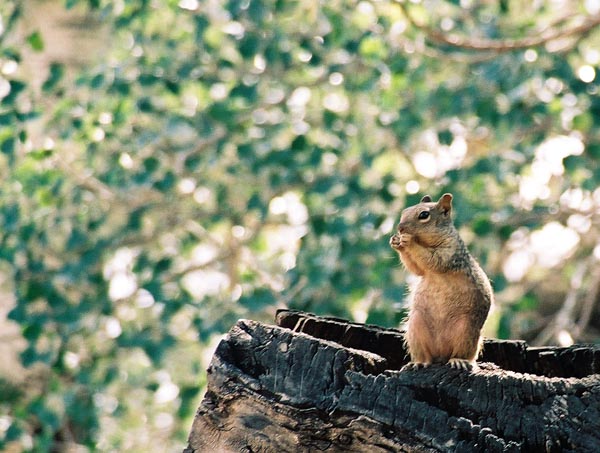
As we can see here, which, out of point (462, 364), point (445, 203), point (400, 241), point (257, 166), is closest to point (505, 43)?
point (257, 166)

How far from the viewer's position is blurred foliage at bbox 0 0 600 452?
3732 mm

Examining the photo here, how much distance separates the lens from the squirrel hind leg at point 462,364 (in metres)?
1.74

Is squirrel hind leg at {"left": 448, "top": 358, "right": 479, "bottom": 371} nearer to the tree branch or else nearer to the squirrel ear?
the squirrel ear

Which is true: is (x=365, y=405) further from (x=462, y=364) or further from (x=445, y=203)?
(x=445, y=203)

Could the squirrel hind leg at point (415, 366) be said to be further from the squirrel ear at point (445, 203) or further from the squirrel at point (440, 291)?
the squirrel ear at point (445, 203)

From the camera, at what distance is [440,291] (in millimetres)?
2051

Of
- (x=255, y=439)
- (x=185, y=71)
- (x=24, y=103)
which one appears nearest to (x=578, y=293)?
(x=185, y=71)

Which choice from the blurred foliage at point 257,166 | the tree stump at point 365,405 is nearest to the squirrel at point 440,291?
the tree stump at point 365,405

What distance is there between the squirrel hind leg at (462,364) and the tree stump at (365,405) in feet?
0.15

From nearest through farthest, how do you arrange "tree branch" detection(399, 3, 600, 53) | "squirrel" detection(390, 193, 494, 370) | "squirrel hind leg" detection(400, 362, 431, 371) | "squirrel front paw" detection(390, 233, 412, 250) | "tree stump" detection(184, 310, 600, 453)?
"tree stump" detection(184, 310, 600, 453) < "squirrel hind leg" detection(400, 362, 431, 371) < "squirrel" detection(390, 193, 494, 370) < "squirrel front paw" detection(390, 233, 412, 250) < "tree branch" detection(399, 3, 600, 53)

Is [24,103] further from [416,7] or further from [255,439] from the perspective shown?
[255,439]

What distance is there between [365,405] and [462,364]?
27 cm

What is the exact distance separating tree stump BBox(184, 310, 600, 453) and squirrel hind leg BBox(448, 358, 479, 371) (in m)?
0.04

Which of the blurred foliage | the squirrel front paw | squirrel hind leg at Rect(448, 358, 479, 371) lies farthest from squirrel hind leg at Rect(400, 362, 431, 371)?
the blurred foliage
